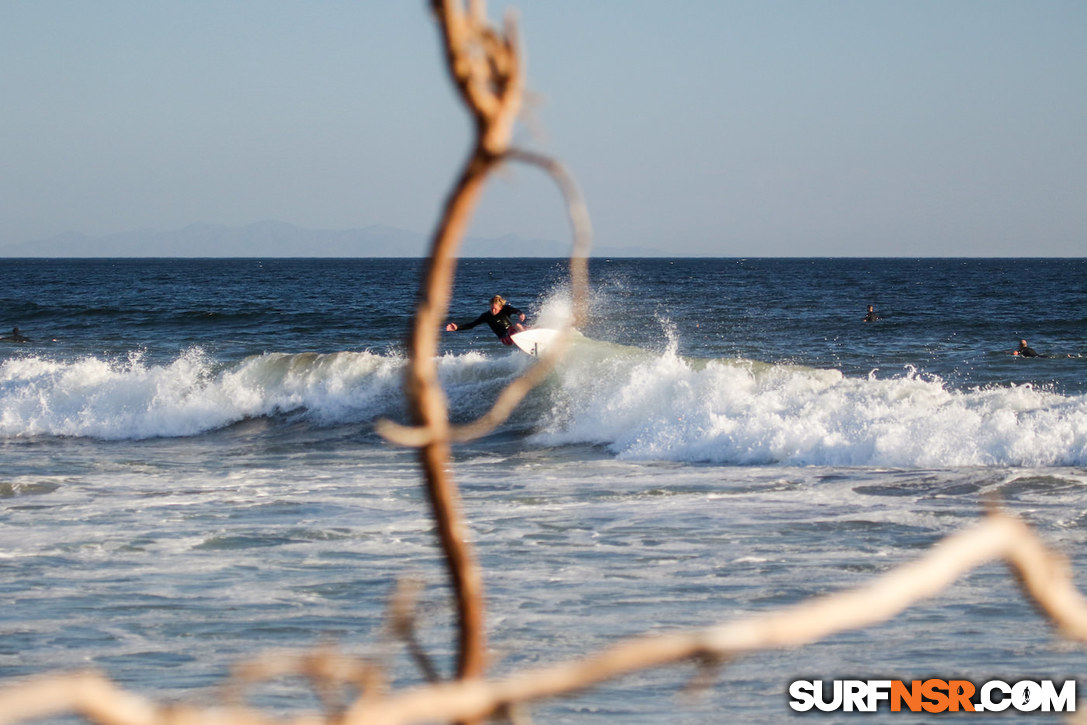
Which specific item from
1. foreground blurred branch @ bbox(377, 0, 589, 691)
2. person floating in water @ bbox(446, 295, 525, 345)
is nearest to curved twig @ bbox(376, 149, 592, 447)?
foreground blurred branch @ bbox(377, 0, 589, 691)

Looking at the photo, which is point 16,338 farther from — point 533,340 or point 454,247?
point 454,247

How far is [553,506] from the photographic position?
10.5m

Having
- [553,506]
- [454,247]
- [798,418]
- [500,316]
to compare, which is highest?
[500,316]

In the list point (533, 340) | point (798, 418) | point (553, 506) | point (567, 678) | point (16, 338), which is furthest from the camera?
point (16, 338)

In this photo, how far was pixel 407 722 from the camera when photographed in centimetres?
71

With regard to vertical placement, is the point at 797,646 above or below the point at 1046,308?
below

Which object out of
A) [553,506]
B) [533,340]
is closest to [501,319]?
[533,340]

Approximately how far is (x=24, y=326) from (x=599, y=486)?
100ft

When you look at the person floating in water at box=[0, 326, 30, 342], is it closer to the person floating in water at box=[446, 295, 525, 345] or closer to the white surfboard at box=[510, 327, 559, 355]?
the white surfboard at box=[510, 327, 559, 355]

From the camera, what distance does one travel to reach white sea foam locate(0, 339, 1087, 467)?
13336 millimetres

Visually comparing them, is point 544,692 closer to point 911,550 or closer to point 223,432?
point 911,550

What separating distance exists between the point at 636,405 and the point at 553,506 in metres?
6.22

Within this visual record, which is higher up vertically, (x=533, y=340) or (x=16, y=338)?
(x=16, y=338)

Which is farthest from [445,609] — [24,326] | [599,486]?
[24,326]
